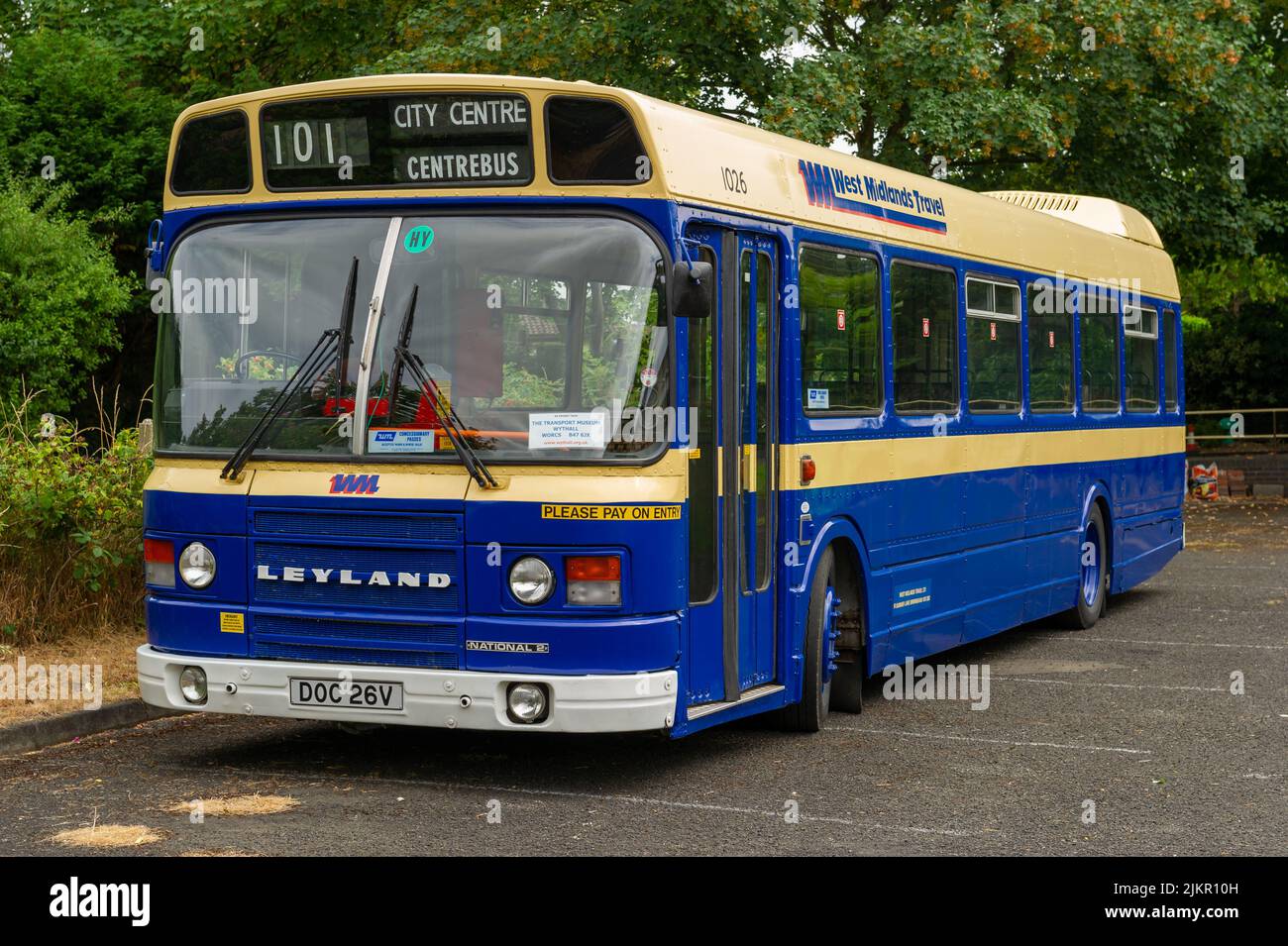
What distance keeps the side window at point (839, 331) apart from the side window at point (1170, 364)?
25.6 feet

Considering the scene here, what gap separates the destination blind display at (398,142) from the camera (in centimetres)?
795

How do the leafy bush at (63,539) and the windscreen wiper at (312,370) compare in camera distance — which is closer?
the windscreen wiper at (312,370)

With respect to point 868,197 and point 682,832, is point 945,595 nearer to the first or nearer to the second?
point 868,197

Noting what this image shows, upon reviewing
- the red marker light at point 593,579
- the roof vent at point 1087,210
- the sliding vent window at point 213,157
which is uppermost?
the roof vent at point 1087,210

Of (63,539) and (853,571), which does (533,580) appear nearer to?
(853,571)

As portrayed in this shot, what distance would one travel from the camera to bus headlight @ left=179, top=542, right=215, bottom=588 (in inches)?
Answer: 320

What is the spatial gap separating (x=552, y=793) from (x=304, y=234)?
9.00 ft

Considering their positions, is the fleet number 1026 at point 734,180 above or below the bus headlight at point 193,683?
above

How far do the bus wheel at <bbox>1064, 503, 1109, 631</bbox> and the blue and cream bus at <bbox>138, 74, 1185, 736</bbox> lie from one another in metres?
6.01

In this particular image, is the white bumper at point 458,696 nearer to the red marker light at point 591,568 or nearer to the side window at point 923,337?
the red marker light at point 591,568

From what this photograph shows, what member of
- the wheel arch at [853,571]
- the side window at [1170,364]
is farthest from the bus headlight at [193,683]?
the side window at [1170,364]

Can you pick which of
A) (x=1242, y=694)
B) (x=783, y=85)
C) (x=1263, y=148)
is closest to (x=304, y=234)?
(x=1242, y=694)

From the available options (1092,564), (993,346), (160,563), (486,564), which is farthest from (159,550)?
(1092,564)

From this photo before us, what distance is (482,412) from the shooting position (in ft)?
25.5
